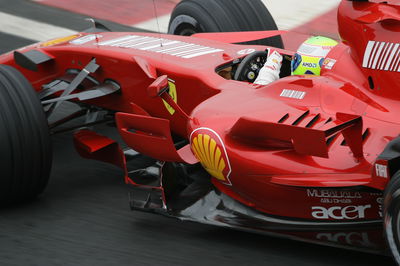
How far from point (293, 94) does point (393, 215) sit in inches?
46.3

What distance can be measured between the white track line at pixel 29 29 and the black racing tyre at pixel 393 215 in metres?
5.59

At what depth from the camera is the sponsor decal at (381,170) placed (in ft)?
12.1

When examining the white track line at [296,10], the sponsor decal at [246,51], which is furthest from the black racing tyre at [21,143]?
the white track line at [296,10]

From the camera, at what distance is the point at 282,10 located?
30.6ft

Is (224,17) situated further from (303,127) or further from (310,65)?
(303,127)

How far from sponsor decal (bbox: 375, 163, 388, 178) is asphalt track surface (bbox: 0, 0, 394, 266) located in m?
0.57

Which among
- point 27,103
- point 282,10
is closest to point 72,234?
point 27,103

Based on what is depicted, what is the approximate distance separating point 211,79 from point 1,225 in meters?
1.55

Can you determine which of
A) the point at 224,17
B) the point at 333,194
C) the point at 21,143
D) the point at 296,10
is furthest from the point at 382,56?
the point at 296,10

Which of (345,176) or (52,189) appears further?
(52,189)

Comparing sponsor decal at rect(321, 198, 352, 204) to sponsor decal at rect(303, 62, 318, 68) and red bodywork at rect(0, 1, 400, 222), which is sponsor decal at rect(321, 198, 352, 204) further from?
sponsor decal at rect(303, 62, 318, 68)

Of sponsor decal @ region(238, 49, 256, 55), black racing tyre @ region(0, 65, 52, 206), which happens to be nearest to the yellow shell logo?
black racing tyre @ region(0, 65, 52, 206)

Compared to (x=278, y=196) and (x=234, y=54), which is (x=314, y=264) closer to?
(x=278, y=196)

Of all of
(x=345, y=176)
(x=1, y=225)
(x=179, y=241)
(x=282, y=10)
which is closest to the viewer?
(x=345, y=176)
